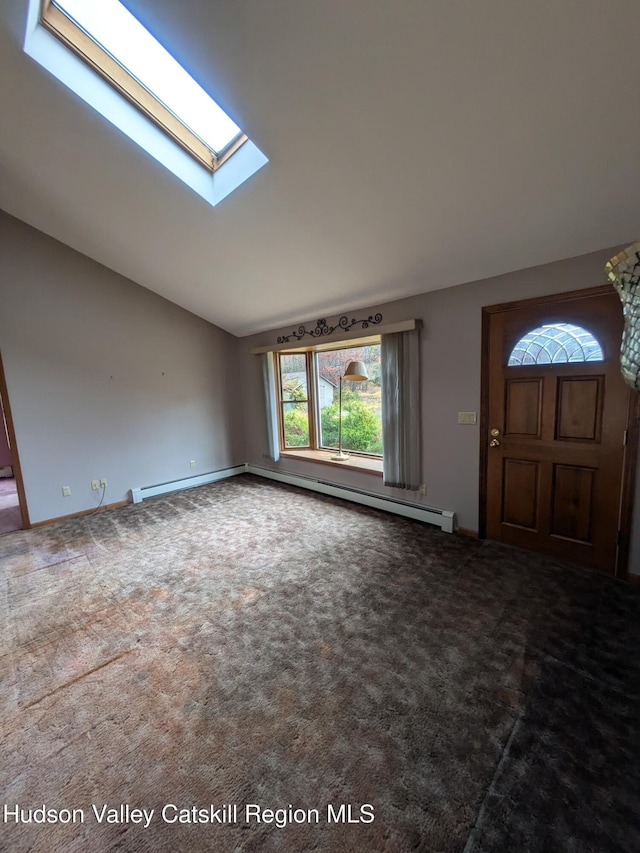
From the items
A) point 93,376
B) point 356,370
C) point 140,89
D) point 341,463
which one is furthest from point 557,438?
point 93,376

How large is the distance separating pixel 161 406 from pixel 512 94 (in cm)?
449

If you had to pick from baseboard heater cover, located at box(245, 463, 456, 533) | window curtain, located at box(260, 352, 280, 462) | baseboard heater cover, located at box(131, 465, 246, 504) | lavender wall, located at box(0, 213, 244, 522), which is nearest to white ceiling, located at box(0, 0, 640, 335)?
lavender wall, located at box(0, 213, 244, 522)

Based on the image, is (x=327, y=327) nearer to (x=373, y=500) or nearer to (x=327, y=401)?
(x=327, y=401)

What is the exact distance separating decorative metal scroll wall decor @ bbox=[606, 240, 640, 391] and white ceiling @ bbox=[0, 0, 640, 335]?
0.98m

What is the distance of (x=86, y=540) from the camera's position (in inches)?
128

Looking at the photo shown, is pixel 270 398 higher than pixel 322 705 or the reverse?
higher

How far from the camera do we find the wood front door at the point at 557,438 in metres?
2.25

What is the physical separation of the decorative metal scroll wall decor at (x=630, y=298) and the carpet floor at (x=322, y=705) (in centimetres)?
143

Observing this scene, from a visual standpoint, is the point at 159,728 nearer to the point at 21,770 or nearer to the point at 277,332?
the point at 21,770

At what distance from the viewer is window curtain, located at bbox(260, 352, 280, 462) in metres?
4.76

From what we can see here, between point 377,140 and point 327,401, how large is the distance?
10.1 ft

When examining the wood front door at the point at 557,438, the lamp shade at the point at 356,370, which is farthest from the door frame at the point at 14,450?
the wood front door at the point at 557,438

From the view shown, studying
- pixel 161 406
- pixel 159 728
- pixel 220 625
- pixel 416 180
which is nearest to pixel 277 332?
pixel 161 406

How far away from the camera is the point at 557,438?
2.49m
